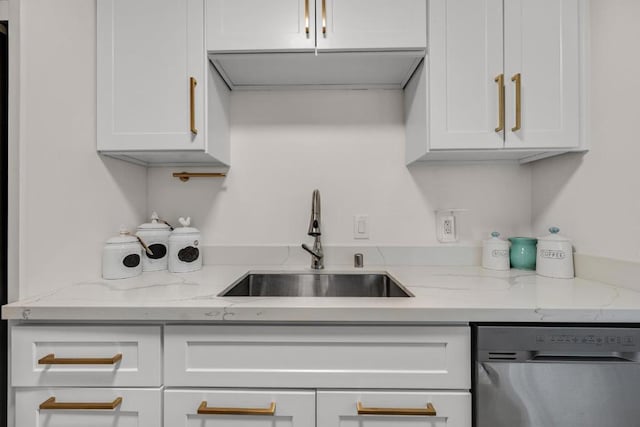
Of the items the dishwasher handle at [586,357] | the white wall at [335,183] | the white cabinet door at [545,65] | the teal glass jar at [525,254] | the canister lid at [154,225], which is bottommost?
the dishwasher handle at [586,357]

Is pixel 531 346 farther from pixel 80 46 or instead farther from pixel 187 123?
pixel 80 46

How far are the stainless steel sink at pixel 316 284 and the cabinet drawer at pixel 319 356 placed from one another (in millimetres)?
511

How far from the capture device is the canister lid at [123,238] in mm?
1252

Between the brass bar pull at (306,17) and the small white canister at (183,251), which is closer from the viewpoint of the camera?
the brass bar pull at (306,17)

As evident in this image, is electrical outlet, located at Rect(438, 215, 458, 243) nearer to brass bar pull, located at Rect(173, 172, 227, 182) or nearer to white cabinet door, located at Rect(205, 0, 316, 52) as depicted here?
white cabinet door, located at Rect(205, 0, 316, 52)

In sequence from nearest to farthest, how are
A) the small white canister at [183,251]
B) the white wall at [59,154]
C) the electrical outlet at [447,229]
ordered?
the white wall at [59,154]
the small white canister at [183,251]
the electrical outlet at [447,229]

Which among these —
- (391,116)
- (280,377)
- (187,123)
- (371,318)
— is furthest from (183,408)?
(391,116)

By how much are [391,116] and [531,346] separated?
1101 millimetres

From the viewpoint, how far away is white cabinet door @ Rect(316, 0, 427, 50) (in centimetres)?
120

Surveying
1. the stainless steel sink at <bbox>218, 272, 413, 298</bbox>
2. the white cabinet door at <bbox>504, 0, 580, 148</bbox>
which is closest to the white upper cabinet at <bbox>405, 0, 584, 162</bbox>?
the white cabinet door at <bbox>504, 0, 580, 148</bbox>

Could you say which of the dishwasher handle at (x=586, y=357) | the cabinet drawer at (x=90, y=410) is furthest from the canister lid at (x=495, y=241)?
the cabinet drawer at (x=90, y=410)

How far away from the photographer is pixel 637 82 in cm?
104

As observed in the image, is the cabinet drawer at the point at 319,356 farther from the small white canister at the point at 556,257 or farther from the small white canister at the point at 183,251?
the small white canister at the point at 556,257

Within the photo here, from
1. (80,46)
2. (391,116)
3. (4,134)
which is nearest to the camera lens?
(4,134)
